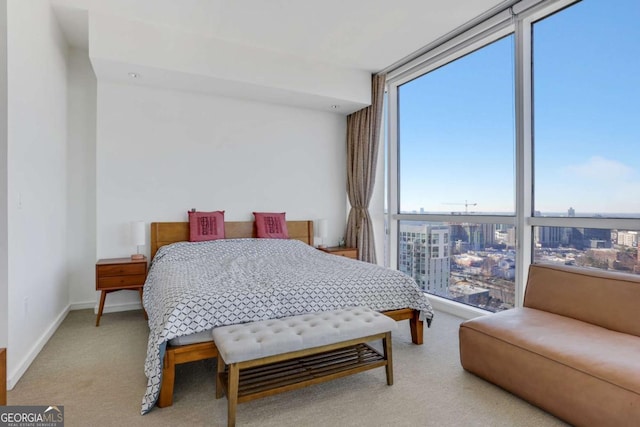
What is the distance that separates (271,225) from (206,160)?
1.12 m

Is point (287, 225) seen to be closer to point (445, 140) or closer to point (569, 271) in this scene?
point (445, 140)

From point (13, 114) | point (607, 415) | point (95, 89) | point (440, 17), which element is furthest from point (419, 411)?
point (95, 89)

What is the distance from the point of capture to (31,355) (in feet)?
8.20

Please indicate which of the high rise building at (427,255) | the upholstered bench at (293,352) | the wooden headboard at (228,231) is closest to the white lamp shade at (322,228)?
the wooden headboard at (228,231)

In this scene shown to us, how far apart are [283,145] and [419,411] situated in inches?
140

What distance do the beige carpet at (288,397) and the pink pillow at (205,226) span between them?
56.6 inches

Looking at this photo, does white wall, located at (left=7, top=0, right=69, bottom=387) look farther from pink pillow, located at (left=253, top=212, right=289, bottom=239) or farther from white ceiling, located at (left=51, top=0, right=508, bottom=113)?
pink pillow, located at (left=253, top=212, right=289, bottom=239)

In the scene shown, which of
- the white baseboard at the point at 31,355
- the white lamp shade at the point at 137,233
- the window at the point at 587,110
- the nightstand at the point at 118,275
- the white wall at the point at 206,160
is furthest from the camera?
the white wall at the point at 206,160

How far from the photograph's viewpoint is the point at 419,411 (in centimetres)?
193

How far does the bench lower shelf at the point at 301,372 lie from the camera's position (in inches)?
74.1

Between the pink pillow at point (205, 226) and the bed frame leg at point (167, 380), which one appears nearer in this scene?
the bed frame leg at point (167, 380)

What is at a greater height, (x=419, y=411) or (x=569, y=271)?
(x=569, y=271)

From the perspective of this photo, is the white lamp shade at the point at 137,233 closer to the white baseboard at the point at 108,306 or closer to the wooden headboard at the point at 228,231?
the wooden headboard at the point at 228,231

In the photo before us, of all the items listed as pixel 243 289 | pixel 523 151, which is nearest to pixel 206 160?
pixel 243 289
